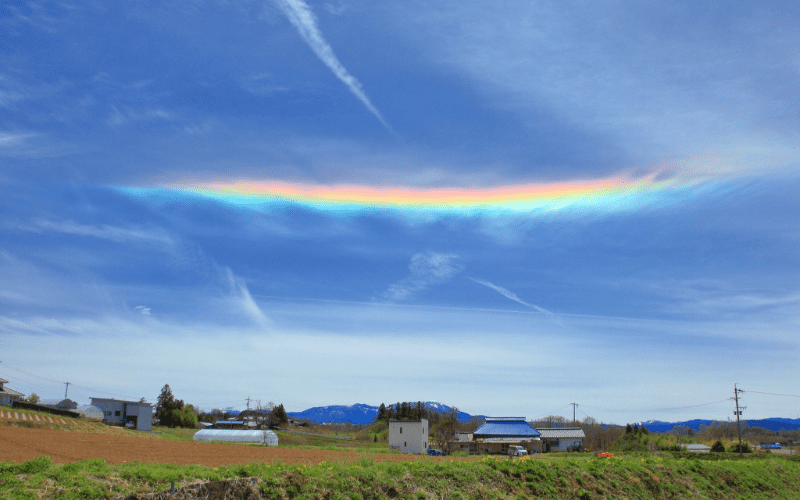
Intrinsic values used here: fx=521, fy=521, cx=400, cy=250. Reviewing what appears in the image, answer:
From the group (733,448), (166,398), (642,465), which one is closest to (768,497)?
(642,465)

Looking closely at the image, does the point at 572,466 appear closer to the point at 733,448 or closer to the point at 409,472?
the point at 409,472

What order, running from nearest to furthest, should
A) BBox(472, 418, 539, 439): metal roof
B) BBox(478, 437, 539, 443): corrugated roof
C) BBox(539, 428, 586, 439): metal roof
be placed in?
BBox(478, 437, 539, 443): corrugated roof
BBox(472, 418, 539, 439): metal roof
BBox(539, 428, 586, 439): metal roof

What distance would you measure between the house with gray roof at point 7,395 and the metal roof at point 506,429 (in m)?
86.7

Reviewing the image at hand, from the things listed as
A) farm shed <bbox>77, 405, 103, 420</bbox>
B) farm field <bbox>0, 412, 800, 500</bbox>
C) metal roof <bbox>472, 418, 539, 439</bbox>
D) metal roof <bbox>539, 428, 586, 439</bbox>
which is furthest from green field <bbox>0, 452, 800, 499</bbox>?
farm shed <bbox>77, 405, 103, 420</bbox>

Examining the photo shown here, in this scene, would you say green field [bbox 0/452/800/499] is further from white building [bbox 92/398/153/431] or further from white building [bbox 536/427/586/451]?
white building [bbox 92/398/153/431]

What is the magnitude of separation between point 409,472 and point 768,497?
2346cm

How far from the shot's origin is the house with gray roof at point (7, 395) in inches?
3673

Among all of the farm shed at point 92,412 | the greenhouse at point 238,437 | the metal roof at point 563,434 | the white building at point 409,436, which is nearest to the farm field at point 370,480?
the white building at point 409,436

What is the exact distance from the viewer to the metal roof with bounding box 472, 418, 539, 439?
102 meters

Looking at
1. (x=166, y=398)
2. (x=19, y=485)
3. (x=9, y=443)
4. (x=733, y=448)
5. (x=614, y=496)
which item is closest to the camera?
(x=19, y=485)

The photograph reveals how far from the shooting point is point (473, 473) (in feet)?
58.8

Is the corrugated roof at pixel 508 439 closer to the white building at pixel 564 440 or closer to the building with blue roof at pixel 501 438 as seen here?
the building with blue roof at pixel 501 438

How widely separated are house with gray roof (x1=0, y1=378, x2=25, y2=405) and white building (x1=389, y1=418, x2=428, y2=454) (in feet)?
230

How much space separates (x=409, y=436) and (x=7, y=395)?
2966 inches
